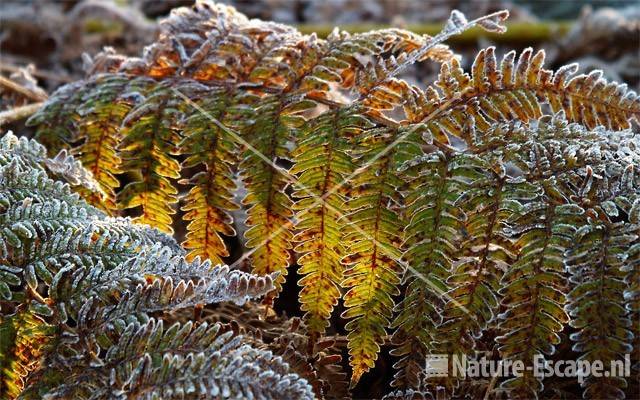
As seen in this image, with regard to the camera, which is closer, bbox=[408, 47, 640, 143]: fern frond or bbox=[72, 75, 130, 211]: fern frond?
bbox=[408, 47, 640, 143]: fern frond

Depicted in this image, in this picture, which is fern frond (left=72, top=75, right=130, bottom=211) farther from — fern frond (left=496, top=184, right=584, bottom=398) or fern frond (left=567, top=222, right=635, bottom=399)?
fern frond (left=567, top=222, right=635, bottom=399)

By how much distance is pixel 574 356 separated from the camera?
1877mm

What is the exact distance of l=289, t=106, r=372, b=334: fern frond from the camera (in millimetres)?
1759

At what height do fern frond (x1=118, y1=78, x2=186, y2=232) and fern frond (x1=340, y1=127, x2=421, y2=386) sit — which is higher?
fern frond (x1=118, y1=78, x2=186, y2=232)

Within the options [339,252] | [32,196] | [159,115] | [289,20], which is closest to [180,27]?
[159,115]

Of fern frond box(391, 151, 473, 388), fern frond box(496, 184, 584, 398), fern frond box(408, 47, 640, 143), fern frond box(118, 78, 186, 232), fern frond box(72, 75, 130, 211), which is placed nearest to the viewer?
fern frond box(496, 184, 584, 398)

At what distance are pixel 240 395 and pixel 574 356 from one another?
100 centimetres

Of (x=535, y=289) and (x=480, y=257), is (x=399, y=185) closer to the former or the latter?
(x=480, y=257)

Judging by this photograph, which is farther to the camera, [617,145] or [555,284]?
[617,145]

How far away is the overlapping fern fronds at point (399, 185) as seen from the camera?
62.1 inches

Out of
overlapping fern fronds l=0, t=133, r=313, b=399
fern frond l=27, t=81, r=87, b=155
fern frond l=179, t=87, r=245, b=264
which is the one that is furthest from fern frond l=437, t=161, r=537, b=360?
fern frond l=27, t=81, r=87, b=155

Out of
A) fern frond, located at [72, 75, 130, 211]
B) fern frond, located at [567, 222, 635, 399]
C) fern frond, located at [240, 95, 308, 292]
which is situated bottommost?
fern frond, located at [567, 222, 635, 399]

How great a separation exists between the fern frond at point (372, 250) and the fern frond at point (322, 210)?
0.12 feet

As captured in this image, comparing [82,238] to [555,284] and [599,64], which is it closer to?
[555,284]
